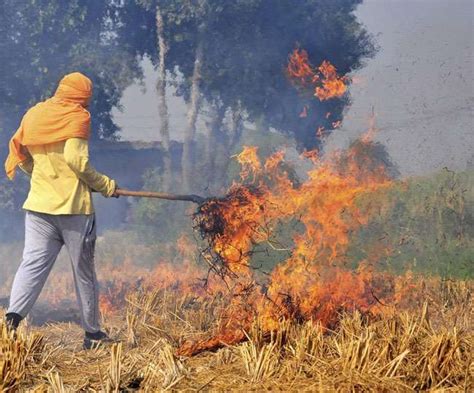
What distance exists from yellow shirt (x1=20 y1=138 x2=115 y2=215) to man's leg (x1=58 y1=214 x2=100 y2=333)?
0.33 ft

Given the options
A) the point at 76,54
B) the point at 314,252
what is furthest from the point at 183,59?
the point at 314,252

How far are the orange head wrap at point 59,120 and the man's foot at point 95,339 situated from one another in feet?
4.80

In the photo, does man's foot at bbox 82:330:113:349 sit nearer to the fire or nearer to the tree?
the fire

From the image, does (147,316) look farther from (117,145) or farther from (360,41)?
(117,145)

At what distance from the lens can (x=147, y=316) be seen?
766 cm

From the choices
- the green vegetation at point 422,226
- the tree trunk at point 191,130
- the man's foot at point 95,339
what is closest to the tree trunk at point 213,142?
the tree trunk at point 191,130

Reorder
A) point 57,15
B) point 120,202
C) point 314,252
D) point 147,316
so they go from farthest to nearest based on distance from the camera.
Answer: point 120,202 < point 57,15 < point 314,252 < point 147,316

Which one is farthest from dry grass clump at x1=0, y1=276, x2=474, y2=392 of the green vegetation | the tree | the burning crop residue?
the tree

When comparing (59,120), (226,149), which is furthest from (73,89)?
(226,149)

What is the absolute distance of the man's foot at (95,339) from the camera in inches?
266

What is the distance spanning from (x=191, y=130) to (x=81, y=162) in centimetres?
1121

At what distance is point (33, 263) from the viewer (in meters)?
6.77

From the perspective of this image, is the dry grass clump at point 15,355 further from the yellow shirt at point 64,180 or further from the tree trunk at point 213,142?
the tree trunk at point 213,142

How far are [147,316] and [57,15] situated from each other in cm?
868
